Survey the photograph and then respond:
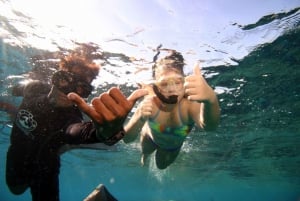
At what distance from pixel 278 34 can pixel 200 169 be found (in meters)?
32.1

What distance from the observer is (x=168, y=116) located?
724 centimetres

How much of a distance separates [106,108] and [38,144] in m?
3.05

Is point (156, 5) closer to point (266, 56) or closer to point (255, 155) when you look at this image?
→ point (266, 56)

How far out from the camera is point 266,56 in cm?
1189

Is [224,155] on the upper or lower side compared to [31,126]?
lower

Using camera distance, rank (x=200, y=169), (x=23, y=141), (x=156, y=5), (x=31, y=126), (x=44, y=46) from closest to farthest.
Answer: (x=31, y=126) → (x=23, y=141) → (x=156, y=5) → (x=44, y=46) → (x=200, y=169)

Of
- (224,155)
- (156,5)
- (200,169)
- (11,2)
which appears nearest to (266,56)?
(156,5)

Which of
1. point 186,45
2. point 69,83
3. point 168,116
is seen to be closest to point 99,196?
point 168,116

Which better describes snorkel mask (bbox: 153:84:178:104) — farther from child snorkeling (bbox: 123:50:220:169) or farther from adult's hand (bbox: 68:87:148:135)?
adult's hand (bbox: 68:87:148:135)

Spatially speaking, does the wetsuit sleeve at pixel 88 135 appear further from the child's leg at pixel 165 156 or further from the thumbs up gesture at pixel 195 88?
the child's leg at pixel 165 156

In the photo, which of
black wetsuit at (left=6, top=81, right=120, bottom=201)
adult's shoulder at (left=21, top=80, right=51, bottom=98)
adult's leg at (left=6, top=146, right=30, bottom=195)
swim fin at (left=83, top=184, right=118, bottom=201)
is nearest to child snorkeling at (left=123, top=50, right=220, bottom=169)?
swim fin at (left=83, top=184, right=118, bottom=201)

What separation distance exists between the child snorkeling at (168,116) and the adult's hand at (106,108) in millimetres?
2436

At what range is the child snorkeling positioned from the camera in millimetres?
5929

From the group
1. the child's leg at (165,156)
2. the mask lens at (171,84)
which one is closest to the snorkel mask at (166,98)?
the mask lens at (171,84)
